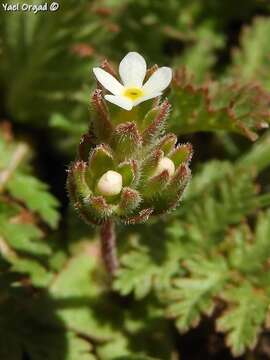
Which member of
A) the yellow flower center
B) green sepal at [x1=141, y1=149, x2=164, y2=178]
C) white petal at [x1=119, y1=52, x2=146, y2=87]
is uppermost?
white petal at [x1=119, y1=52, x2=146, y2=87]

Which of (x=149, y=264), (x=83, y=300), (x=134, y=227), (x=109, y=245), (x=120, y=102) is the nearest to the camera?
(x=120, y=102)

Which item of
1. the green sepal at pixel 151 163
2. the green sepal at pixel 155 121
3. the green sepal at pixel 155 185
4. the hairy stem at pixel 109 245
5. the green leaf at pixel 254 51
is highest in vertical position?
the green leaf at pixel 254 51

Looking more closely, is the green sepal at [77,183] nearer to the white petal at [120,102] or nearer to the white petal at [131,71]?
the white petal at [120,102]

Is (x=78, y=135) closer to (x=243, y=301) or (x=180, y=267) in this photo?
(x=180, y=267)

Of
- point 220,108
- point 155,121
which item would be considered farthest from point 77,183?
point 220,108

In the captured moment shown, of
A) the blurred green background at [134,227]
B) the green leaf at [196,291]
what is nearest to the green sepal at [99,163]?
the blurred green background at [134,227]

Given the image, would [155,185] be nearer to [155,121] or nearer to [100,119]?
[155,121]

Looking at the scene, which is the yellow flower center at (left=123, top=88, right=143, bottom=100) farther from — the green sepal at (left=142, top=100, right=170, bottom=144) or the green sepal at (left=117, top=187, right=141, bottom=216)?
the green sepal at (left=117, top=187, right=141, bottom=216)

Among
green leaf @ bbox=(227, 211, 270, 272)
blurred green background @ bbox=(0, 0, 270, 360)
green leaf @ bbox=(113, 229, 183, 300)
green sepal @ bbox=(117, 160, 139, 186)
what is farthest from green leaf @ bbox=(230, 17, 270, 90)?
green sepal @ bbox=(117, 160, 139, 186)
